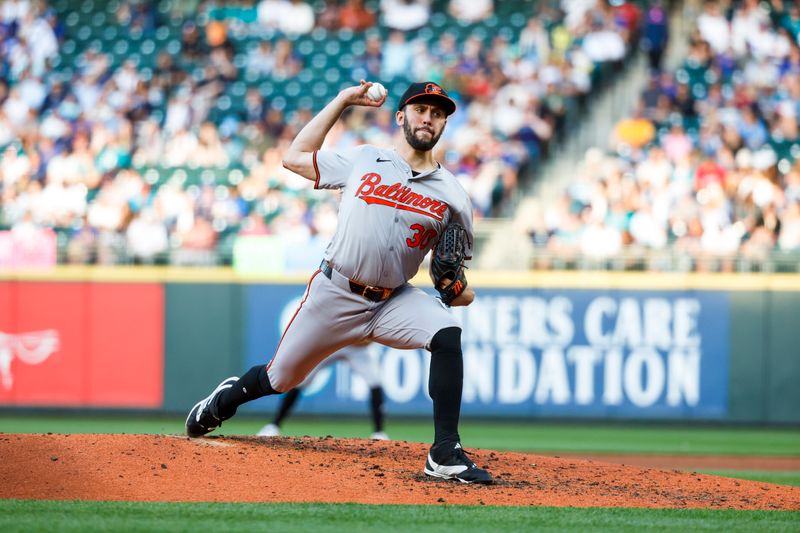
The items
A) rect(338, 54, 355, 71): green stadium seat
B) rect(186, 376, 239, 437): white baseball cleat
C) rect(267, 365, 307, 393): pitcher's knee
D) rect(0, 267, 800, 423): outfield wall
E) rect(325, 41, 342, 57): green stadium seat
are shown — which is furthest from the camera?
rect(325, 41, 342, 57): green stadium seat

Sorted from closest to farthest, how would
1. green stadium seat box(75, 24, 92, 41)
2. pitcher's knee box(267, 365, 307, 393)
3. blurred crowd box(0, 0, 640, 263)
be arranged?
pitcher's knee box(267, 365, 307, 393)
blurred crowd box(0, 0, 640, 263)
green stadium seat box(75, 24, 92, 41)

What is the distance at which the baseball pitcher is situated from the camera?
223 inches

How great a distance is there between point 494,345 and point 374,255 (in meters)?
6.99

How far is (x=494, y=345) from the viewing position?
493 inches

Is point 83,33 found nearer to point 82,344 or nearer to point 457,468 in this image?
point 82,344

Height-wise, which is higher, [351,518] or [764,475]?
[351,518]

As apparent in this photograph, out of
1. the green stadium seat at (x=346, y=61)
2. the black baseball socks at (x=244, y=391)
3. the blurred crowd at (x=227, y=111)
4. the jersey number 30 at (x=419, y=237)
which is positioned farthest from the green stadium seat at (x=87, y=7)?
the jersey number 30 at (x=419, y=237)

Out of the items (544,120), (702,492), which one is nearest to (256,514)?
(702,492)

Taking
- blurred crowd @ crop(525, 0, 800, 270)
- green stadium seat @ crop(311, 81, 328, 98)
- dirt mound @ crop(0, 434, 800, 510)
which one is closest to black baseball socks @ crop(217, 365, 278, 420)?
dirt mound @ crop(0, 434, 800, 510)

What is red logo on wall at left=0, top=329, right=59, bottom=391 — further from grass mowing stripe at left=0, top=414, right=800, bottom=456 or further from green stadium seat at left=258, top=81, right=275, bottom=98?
green stadium seat at left=258, top=81, right=275, bottom=98

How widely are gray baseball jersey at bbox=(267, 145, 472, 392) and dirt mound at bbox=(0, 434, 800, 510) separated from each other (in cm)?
54

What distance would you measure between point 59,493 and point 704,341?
8.74m

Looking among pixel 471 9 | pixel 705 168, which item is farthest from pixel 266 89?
pixel 705 168

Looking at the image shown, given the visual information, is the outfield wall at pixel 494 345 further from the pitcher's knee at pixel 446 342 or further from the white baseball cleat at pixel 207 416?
the pitcher's knee at pixel 446 342
